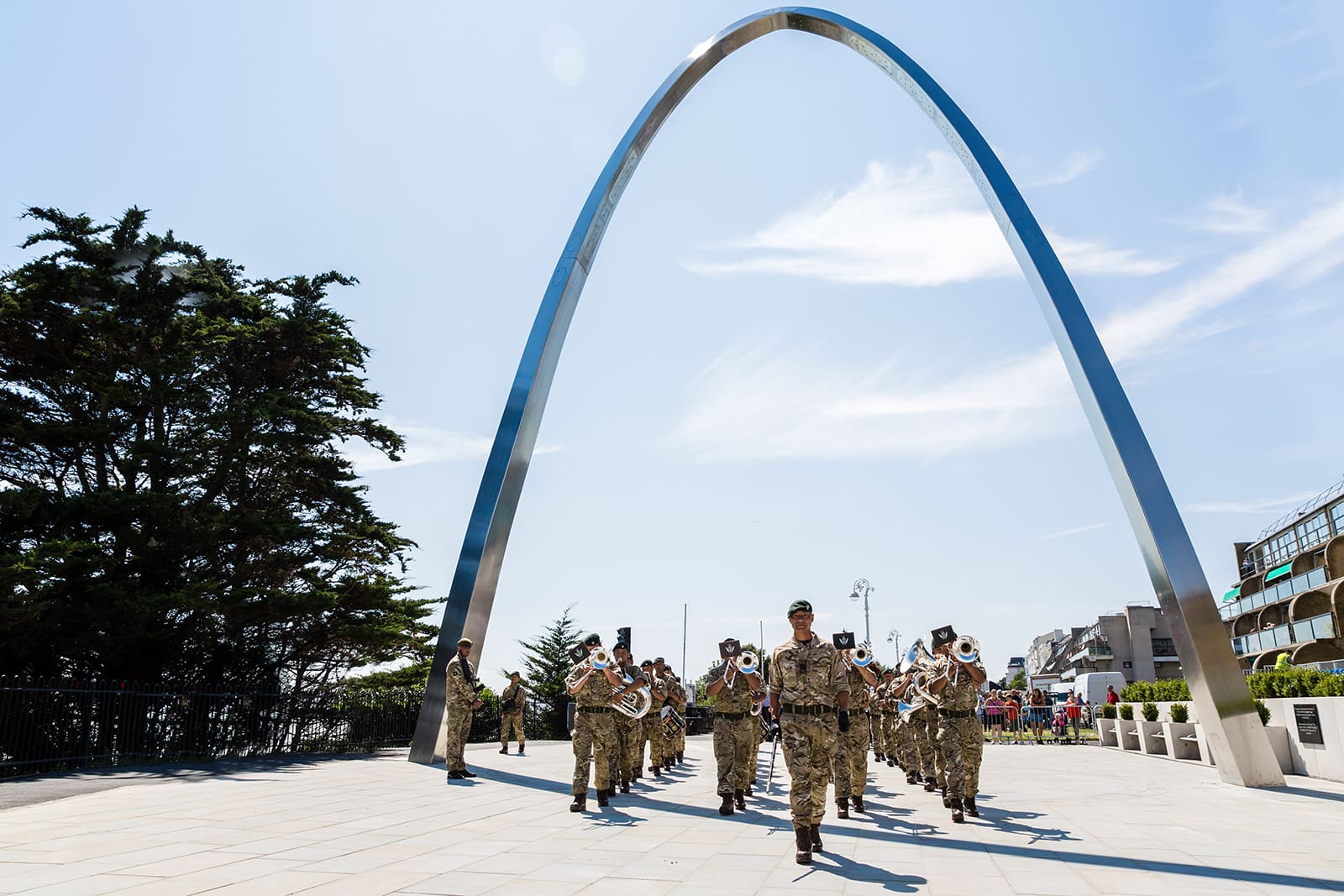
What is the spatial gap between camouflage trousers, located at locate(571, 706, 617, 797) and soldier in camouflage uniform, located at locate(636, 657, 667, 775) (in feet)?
11.1

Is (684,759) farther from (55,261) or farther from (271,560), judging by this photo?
(55,261)

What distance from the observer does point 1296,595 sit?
44781mm

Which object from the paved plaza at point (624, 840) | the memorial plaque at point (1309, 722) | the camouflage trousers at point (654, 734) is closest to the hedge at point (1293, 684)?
the memorial plaque at point (1309, 722)

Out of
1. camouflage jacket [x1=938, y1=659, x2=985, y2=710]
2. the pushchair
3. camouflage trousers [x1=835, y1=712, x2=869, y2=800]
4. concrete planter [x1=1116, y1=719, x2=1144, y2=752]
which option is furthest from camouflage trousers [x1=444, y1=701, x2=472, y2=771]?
the pushchair

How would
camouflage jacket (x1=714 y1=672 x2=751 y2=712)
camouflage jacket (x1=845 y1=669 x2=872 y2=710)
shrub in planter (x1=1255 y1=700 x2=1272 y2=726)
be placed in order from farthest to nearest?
shrub in planter (x1=1255 y1=700 x2=1272 y2=726) → camouflage jacket (x1=845 y1=669 x2=872 y2=710) → camouflage jacket (x1=714 y1=672 x2=751 y2=712)

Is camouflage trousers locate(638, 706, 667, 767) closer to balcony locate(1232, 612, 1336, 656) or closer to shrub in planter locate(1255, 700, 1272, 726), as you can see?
shrub in planter locate(1255, 700, 1272, 726)

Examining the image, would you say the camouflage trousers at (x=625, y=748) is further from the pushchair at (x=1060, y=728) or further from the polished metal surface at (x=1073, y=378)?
the pushchair at (x=1060, y=728)

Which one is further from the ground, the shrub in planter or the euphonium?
the euphonium

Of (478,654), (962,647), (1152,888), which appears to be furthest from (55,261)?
(1152,888)

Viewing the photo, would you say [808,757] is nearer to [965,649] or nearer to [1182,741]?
[965,649]

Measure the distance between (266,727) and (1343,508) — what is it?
168ft

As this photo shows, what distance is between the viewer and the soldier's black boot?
6547 mm

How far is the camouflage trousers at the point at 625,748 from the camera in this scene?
1125 centimetres

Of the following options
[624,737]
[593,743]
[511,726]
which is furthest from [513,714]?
[593,743]
